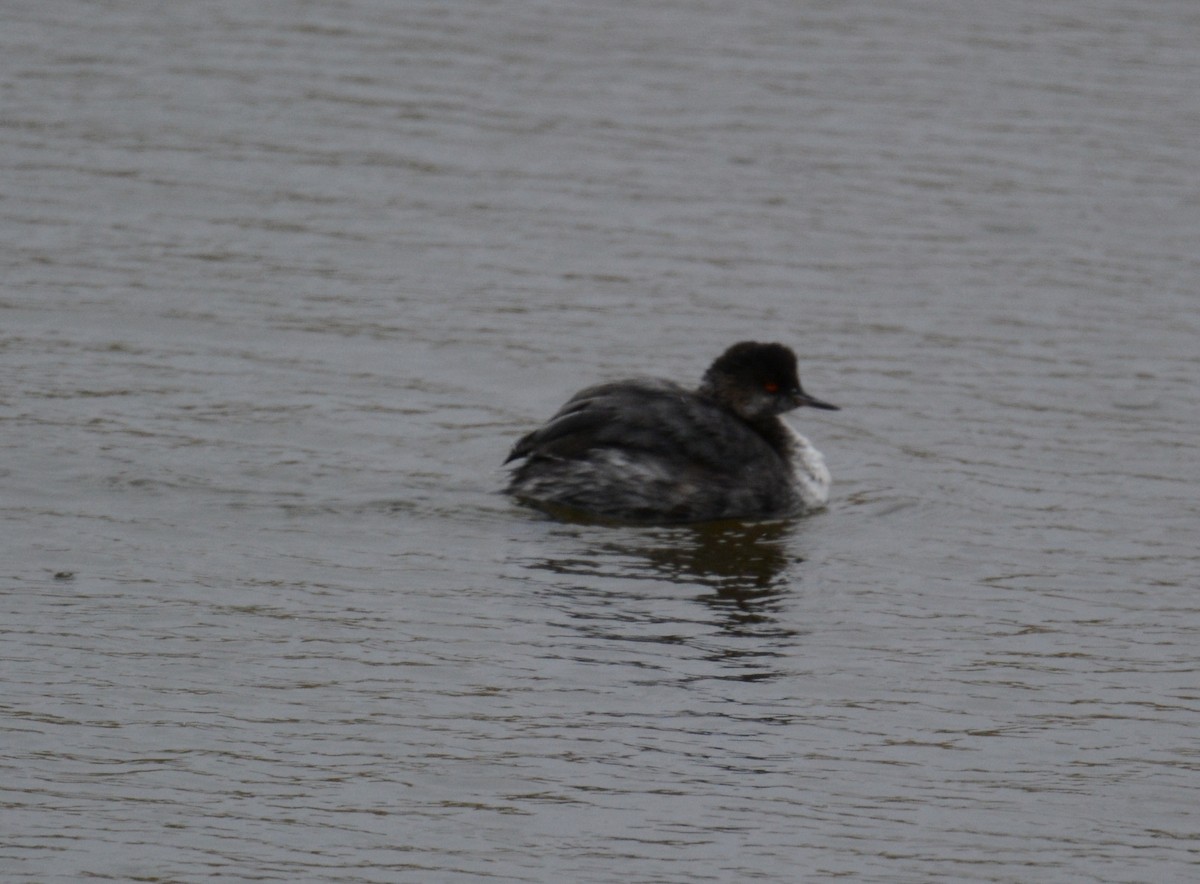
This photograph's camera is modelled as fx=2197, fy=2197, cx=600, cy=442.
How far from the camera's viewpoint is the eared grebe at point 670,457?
38.1 ft

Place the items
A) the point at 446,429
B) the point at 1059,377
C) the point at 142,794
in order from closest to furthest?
1. the point at 142,794
2. the point at 446,429
3. the point at 1059,377

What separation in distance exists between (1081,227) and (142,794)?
1190cm

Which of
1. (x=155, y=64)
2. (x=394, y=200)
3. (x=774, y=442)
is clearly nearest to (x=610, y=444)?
(x=774, y=442)

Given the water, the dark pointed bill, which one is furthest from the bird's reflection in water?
the dark pointed bill

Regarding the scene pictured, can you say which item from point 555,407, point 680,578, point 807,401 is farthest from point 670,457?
point 555,407

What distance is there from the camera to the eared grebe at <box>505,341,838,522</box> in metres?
11.6

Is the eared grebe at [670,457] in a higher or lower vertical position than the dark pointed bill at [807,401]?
lower

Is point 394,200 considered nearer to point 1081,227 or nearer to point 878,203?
point 878,203

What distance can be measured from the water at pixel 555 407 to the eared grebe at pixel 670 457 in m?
0.24

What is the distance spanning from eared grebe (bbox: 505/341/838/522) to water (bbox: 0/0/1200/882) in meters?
0.24

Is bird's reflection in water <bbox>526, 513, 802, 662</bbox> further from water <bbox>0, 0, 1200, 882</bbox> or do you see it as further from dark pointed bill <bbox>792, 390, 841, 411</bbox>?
dark pointed bill <bbox>792, 390, 841, 411</bbox>

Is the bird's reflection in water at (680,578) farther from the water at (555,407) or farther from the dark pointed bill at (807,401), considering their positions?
the dark pointed bill at (807,401)

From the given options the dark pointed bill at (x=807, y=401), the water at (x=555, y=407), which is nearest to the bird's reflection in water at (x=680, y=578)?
the water at (x=555, y=407)

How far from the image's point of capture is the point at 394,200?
17547mm
